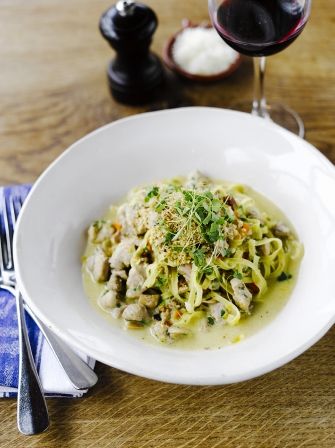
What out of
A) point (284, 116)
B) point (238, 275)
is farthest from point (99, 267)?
point (284, 116)

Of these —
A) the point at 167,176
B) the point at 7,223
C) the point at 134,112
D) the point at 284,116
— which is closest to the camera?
the point at 7,223

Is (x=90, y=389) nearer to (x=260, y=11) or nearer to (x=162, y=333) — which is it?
(x=162, y=333)

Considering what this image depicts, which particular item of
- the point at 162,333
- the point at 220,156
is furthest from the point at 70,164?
the point at 162,333

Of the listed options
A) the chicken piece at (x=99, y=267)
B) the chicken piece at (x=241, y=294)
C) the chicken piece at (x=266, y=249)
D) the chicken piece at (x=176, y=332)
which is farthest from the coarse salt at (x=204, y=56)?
the chicken piece at (x=176, y=332)

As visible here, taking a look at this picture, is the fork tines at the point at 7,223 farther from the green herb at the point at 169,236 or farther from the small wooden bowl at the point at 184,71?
the small wooden bowl at the point at 184,71

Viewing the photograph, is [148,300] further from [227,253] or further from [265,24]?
[265,24]

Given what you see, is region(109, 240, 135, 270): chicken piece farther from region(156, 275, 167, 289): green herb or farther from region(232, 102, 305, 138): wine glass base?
region(232, 102, 305, 138): wine glass base

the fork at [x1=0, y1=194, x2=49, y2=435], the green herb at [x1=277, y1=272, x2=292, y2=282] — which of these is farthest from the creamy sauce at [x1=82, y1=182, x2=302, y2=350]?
the fork at [x1=0, y1=194, x2=49, y2=435]
